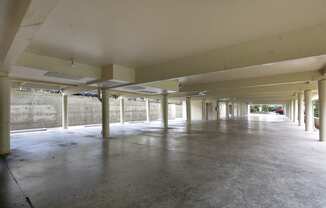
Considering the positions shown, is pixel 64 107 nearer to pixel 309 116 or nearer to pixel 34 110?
pixel 34 110

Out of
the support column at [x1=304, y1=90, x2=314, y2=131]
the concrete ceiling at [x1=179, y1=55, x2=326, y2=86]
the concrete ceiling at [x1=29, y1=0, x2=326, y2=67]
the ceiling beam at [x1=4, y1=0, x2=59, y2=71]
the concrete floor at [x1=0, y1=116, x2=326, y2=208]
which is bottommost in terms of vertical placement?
the concrete floor at [x1=0, y1=116, x2=326, y2=208]

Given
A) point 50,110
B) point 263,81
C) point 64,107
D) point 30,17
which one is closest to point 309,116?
point 263,81

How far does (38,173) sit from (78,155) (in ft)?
5.20

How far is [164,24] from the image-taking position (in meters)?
3.48

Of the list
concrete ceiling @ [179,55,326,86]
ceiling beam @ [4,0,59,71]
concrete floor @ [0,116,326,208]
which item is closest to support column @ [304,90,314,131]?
concrete ceiling @ [179,55,326,86]

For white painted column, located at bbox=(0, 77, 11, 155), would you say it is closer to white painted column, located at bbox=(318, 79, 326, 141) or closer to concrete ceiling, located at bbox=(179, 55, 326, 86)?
concrete ceiling, located at bbox=(179, 55, 326, 86)

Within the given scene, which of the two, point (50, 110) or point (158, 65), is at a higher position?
point (158, 65)

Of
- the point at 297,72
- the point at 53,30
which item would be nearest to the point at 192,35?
the point at 53,30

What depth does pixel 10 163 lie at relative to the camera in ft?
15.4

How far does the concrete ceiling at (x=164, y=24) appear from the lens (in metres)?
2.87

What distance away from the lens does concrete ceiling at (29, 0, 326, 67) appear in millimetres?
2865

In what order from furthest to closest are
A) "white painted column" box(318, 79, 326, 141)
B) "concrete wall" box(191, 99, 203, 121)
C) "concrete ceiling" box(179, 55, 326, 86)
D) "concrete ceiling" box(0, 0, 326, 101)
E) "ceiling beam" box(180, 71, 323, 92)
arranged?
"concrete wall" box(191, 99, 203, 121), "ceiling beam" box(180, 71, 323, 92), "white painted column" box(318, 79, 326, 141), "concrete ceiling" box(179, 55, 326, 86), "concrete ceiling" box(0, 0, 326, 101)

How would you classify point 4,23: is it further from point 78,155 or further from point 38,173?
point 78,155

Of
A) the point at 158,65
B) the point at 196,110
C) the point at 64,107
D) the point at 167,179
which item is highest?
the point at 158,65
